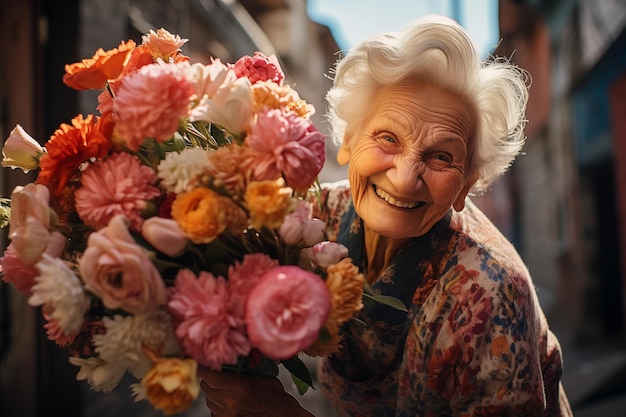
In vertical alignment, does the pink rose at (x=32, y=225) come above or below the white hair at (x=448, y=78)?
below

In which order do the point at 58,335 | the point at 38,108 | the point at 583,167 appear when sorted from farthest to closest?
the point at 583,167, the point at 38,108, the point at 58,335

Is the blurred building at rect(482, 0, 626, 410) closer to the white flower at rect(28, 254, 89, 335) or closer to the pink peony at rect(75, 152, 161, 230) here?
the pink peony at rect(75, 152, 161, 230)

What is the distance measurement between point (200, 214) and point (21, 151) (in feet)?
1.58

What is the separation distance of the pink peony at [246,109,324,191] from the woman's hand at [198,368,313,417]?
0.42m

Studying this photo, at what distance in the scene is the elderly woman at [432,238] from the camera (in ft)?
4.29

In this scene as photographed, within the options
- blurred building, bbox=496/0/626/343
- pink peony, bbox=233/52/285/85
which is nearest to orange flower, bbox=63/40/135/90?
pink peony, bbox=233/52/285/85

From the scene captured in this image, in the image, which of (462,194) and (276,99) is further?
(462,194)

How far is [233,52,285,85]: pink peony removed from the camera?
125cm

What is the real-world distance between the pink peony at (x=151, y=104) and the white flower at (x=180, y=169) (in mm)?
44

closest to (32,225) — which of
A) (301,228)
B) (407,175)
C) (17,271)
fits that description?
(17,271)

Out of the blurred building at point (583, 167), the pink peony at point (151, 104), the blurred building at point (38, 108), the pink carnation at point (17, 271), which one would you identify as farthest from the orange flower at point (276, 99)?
the blurred building at point (583, 167)

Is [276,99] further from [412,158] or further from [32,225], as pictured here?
[32,225]

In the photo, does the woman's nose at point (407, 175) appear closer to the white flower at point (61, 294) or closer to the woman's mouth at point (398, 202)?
the woman's mouth at point (398, 202)

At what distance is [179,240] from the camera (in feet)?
3.15
